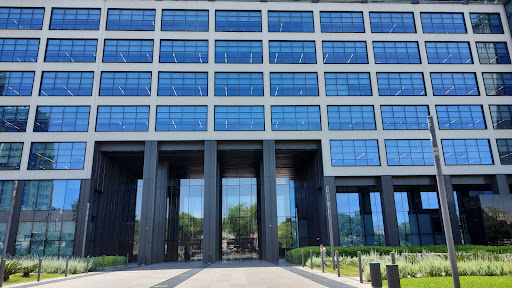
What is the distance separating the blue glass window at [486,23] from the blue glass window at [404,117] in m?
14.2

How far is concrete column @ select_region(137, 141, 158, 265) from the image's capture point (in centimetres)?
3744

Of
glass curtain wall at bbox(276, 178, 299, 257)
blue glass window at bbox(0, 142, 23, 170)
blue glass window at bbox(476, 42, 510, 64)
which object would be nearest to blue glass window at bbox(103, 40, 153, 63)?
blue glass window at bbox(0, 142, 23, 170)

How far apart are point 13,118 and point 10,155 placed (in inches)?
172

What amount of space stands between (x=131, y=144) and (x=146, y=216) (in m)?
8.89

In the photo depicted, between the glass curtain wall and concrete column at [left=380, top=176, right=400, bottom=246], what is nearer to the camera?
concrete column at [left=380, top=176, right=400, bottom=246]

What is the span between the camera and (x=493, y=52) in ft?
152

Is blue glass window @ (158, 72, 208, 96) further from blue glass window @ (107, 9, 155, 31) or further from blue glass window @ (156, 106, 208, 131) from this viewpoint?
blue glass window @ (107, 9, 155, 31)

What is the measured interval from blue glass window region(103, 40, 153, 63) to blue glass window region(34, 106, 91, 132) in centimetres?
714

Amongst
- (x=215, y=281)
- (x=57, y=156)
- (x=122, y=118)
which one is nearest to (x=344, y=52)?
(x=122, y=118)

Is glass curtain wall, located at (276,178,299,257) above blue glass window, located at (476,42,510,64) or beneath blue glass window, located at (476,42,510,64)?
beneath

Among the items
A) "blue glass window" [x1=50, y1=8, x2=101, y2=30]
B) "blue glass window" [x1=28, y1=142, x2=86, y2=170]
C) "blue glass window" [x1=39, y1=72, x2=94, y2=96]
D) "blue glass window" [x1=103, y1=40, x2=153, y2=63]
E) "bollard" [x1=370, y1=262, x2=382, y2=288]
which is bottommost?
"bollard" [x1=370, y1=262, x2=382, y2=288]

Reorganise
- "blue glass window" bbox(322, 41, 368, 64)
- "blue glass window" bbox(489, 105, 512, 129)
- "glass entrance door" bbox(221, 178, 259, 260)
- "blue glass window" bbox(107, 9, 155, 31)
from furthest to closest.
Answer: "glass entrance door" bbox(221, 178, 259, 260), "blue glass window" bbox(322, 41, 368, 64), "blue glass window" bbox(107, 9, 155, 31), "blue glass window" bbox(489, 105, 512, 129)

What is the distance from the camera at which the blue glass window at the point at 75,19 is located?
143 feet

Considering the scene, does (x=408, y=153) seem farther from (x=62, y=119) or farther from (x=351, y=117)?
(x=62, y=119)
